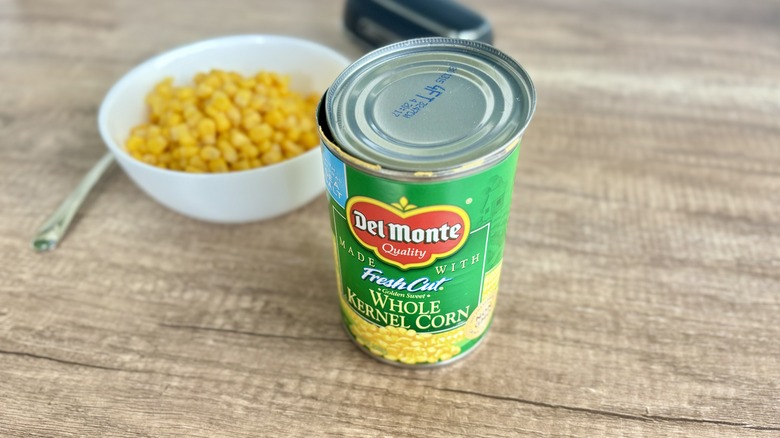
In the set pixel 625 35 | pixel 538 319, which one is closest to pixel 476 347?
pixel 538 319

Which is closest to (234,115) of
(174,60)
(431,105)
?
(174,60)

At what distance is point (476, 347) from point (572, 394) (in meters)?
0.13

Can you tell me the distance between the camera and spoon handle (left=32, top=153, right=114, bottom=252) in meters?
1.03

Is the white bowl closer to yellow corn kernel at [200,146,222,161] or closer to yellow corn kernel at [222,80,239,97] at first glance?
yellow corn kernel at [200,146,222,161]

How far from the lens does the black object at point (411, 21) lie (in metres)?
1.26

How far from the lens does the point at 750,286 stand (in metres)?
0.97

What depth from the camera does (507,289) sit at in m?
0.98

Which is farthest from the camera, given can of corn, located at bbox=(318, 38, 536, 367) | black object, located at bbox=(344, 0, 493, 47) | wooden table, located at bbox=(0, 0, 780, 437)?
black object, located at bbox=(344, 0, 493, 47)

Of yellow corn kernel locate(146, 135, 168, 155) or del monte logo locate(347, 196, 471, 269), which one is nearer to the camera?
del monte logo locate(347, 196, 471, 269)


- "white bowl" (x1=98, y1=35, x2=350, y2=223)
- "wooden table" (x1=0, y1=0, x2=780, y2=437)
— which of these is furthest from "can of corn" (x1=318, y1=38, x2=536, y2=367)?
"white bowl" (x1=98, y1=35, x2=350, y2=223)

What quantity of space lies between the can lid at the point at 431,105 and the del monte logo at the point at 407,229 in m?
0.05

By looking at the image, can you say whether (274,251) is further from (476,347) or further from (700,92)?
→ (700,92)

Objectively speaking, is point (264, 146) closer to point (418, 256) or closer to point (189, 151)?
point (189, 151)

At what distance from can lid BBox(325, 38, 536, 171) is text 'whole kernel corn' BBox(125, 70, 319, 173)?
323mm
